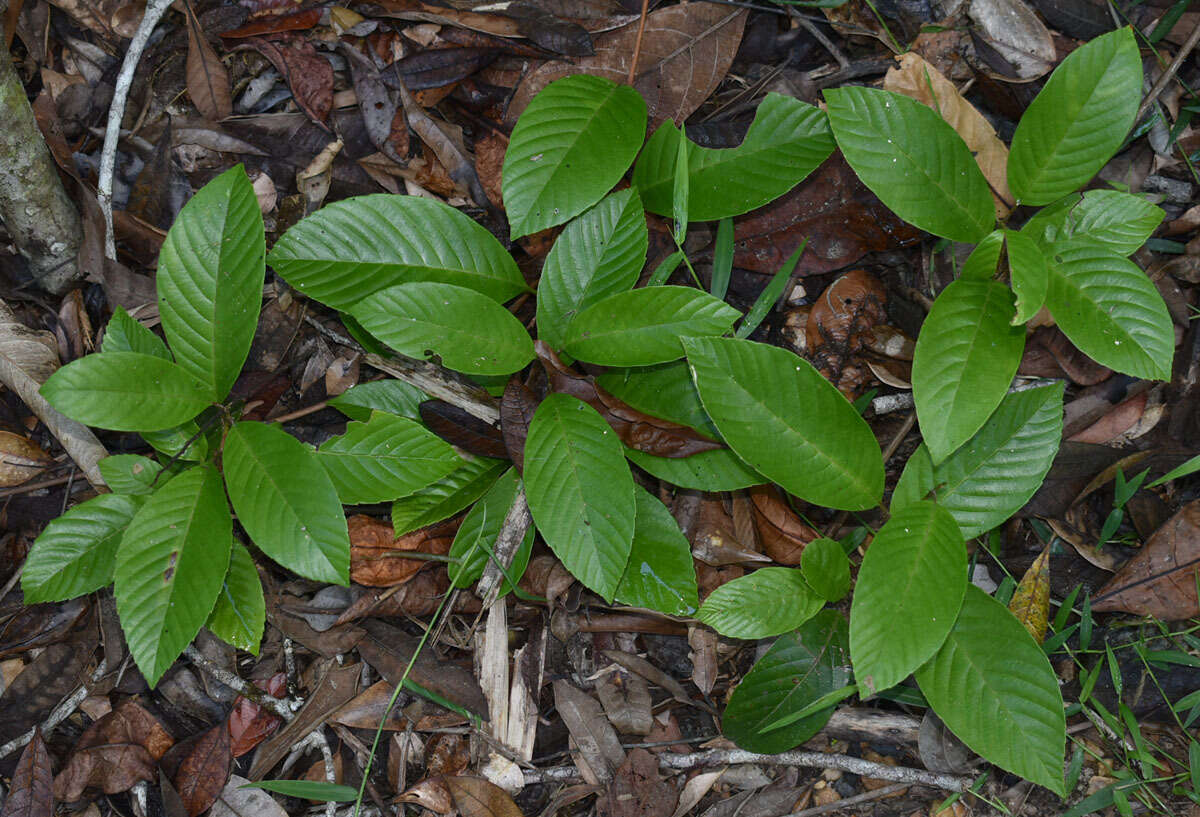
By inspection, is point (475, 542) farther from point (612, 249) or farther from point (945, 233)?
point (945, 233)

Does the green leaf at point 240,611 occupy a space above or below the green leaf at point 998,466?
below

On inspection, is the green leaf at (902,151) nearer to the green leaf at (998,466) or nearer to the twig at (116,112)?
the green leaf at (998,466)

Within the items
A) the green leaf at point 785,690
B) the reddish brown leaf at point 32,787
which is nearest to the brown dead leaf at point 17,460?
the reddish brown leaf at point 32,787

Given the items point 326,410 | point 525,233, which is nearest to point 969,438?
point 525,233

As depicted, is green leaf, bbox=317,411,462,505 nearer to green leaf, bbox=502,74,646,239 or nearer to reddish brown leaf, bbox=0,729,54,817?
green leaf, bbox=502,74,646,239

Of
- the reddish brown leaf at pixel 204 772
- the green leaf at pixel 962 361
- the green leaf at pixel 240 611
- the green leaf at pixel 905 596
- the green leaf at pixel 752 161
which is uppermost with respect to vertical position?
the green leaf at pixel 752 161

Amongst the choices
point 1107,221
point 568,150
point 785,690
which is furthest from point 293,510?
point 1107,221

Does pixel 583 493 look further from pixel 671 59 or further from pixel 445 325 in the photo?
pixel 671 59
